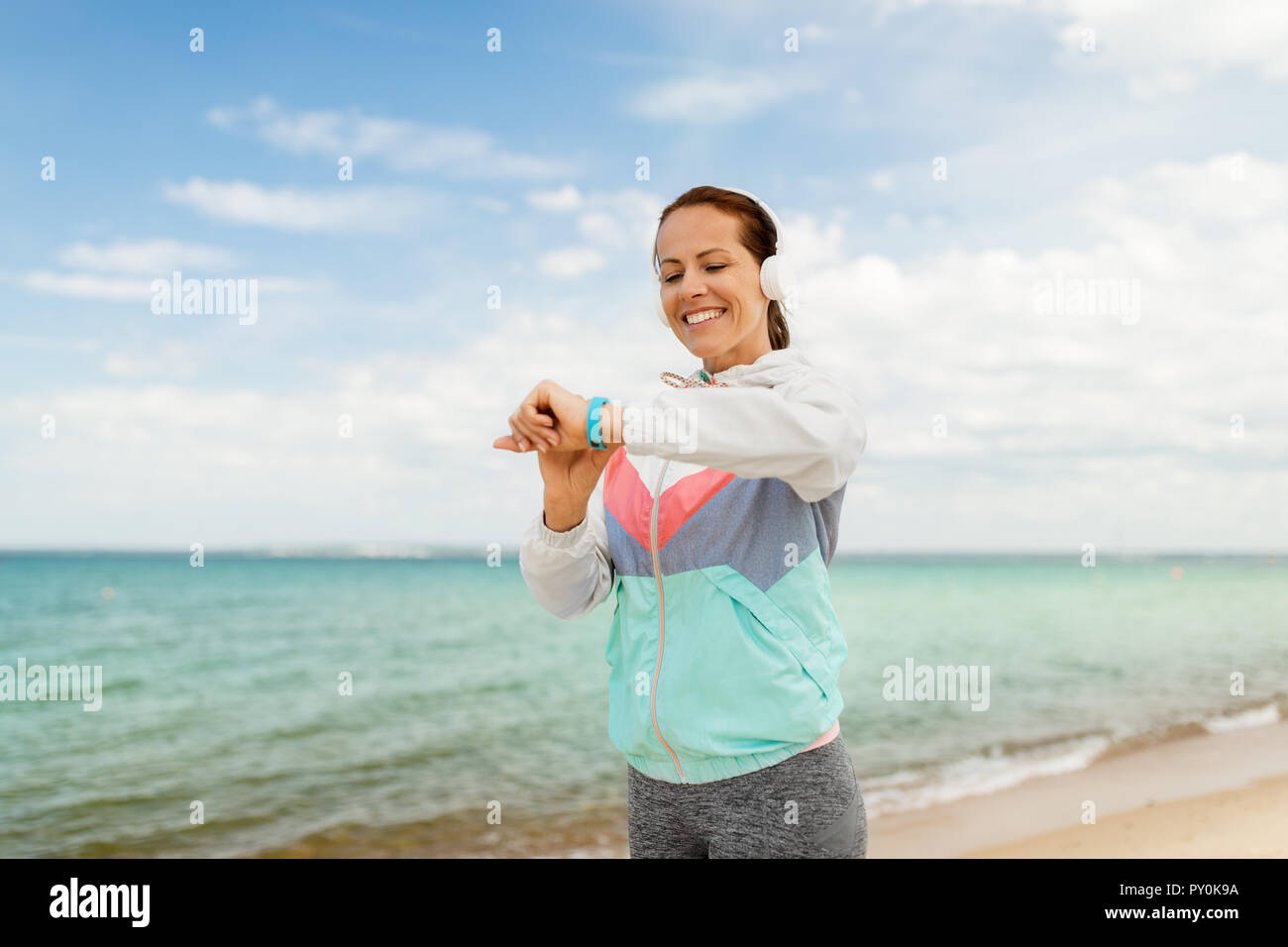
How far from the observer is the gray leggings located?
1.46m

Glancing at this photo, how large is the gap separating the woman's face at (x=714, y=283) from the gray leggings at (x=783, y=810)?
0.75m

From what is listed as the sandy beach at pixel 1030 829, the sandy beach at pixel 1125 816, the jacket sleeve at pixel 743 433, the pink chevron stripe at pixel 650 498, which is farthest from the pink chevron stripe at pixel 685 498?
the sandy beach at pixel 1125 816

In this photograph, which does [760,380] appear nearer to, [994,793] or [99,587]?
[994,793]

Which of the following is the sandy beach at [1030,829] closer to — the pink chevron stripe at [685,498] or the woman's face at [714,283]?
the pink chevron stripe at [685,498]

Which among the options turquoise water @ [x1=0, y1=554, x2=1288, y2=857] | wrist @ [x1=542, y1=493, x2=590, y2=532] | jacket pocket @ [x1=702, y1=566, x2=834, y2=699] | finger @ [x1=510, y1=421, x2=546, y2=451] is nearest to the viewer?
finger @ [x1=510, y1=421, x2=546, y2=451]

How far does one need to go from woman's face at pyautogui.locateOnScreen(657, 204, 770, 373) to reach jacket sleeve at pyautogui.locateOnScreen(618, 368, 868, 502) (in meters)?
0.36

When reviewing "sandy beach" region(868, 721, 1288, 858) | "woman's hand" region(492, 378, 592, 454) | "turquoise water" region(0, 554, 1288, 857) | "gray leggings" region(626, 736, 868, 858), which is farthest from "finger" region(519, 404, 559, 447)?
"turquoise water" region(0, 554, 1288, 857)

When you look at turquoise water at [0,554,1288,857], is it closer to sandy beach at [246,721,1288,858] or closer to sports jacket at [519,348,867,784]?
sandy beach at [246,721,1288,858]

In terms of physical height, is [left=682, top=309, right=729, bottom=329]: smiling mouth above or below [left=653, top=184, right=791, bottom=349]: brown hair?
below

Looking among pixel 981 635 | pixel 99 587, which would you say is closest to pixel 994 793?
pixel 981 635

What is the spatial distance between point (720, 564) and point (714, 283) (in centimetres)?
53

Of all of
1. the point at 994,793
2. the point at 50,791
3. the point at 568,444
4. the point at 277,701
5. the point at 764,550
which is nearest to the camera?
the point at 568,444

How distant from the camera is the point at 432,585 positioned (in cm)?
3659

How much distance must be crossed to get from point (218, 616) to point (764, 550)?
25.3 metres
